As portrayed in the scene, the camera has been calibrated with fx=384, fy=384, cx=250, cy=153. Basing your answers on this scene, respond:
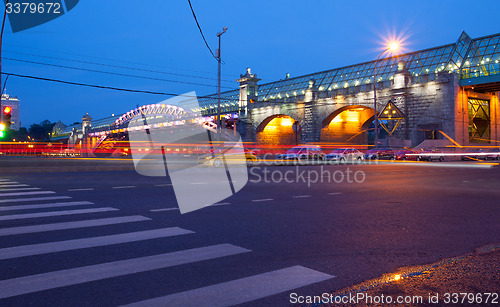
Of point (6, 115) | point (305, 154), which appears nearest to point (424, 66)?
point (305, 154)

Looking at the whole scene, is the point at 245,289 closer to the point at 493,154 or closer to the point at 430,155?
the point at 430,155

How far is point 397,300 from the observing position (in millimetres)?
3391

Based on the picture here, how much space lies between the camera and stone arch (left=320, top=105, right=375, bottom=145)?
200 feet

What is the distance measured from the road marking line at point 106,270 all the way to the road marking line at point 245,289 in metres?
0.88

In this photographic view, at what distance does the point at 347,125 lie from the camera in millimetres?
64188

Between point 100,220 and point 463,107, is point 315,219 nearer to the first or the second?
point 100,220

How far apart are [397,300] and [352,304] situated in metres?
0.43

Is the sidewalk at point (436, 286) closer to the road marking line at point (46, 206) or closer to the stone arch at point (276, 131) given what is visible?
the road marking line at point (46, 206)

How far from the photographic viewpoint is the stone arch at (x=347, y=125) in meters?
60.9

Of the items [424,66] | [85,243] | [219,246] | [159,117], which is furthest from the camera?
[159,117]

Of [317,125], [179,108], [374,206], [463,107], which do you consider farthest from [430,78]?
[179,108]

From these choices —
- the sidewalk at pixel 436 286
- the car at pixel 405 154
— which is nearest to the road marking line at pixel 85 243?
the sidewalk at pixel 436 286

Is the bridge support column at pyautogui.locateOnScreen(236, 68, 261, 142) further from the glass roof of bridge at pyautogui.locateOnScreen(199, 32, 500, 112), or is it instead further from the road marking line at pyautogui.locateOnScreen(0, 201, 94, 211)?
the road marking line at pyautogui.locateOnScreen(0, 201, 94, 211)

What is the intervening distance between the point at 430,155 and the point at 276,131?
118 feet
